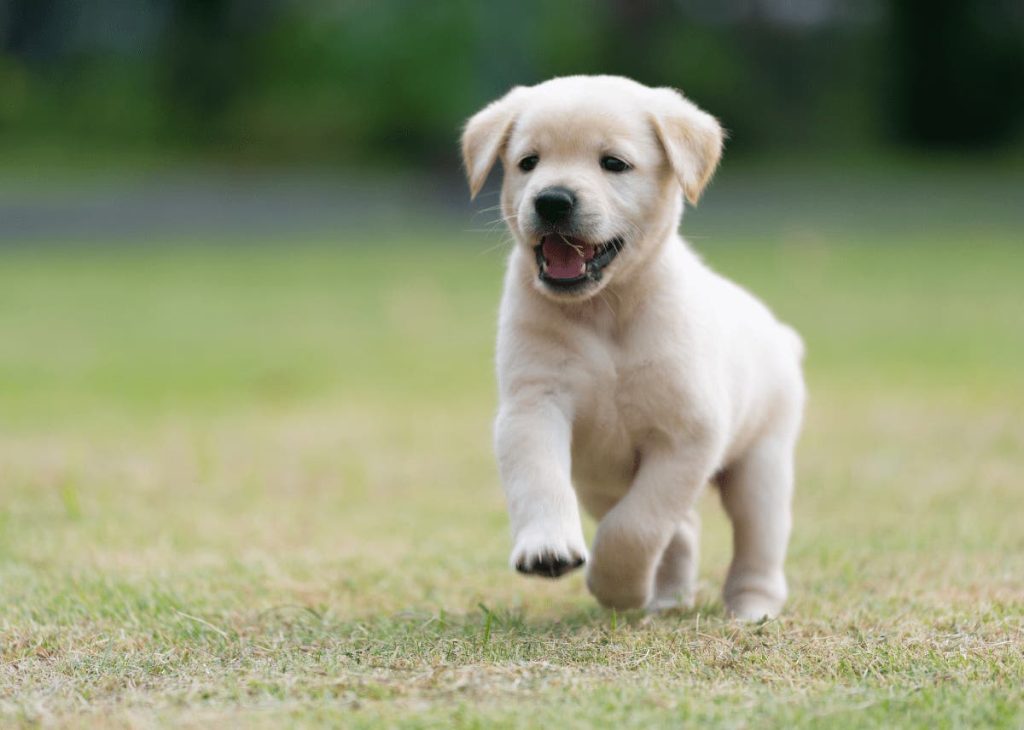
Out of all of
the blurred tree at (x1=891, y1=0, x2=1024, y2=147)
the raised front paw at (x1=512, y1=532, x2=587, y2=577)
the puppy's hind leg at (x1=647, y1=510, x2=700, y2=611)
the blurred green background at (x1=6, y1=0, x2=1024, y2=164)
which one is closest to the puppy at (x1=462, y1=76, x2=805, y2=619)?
the raised front paw at (x1=512, y1=532, x2=587, y2=577)

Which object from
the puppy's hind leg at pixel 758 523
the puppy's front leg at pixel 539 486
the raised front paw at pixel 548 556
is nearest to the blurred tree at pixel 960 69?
the puppy's hind leg at pixel 758 523

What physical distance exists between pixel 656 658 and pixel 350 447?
441 cm

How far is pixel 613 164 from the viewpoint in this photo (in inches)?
172

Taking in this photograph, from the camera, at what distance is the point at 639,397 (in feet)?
13.9

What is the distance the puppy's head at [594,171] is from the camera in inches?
167

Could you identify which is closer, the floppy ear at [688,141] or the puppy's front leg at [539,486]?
the puppy's front leg at [539,486]

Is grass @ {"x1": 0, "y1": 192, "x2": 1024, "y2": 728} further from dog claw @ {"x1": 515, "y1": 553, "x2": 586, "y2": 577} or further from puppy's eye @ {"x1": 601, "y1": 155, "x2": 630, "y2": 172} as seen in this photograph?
puppy's eye @ {"x1": 601, "y1": 155, "x2": 630, "y2": 172}

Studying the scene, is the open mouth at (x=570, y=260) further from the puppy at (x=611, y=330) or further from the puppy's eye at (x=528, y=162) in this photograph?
the puppy's eye at (x=528, y=162)

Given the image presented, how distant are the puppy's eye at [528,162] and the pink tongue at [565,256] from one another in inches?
10.5

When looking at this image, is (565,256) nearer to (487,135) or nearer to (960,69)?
(487,135)

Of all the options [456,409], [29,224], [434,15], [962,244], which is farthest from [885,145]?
[456,409]

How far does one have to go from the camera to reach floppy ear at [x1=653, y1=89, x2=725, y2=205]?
174 inches

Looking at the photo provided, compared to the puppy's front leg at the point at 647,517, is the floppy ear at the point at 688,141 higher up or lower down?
higher up

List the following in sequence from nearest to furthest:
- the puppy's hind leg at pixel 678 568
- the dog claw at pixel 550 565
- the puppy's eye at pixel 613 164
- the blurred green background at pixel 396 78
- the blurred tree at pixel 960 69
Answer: the dog claw at pixel 550 565 < the puppy's eye at pixel 613 164 < the puppy's hind leg at pixel 678 568 < the blurred green background at pixel 396 78 < the blurred tree at pixel 960 69
